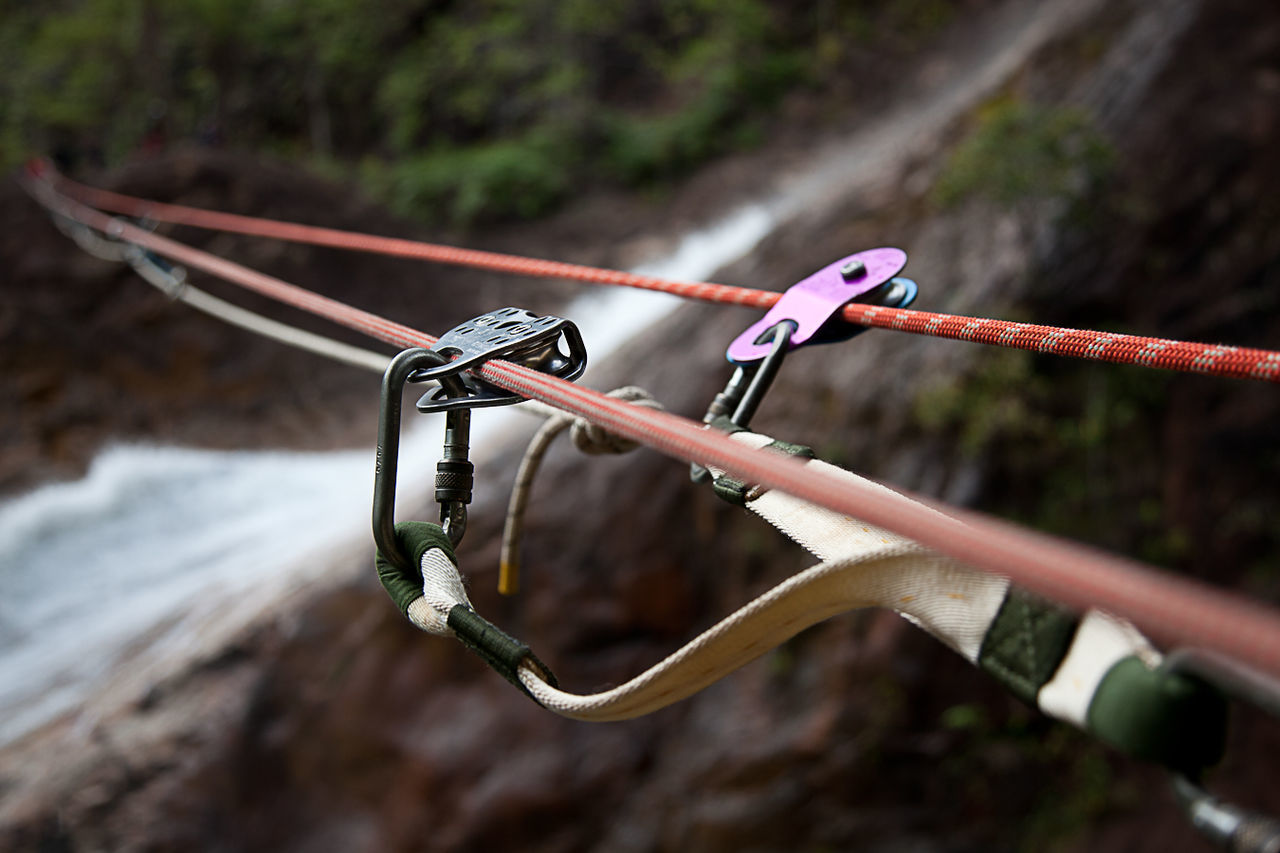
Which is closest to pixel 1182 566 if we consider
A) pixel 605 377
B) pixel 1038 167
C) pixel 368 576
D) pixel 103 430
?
pixel 1038 167

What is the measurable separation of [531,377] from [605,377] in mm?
3919

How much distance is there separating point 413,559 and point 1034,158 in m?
3.85

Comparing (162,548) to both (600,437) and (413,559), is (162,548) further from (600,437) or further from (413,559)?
(413,559)

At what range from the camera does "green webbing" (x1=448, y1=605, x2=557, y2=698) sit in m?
0.75

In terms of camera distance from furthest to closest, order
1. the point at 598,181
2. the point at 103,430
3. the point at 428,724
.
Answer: the point at 598,181 < the point at 103,430 < the point at 428,724

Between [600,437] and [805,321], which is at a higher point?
[805,321]

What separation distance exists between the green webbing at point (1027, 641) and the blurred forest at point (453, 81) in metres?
9.62

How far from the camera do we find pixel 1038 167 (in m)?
3.76

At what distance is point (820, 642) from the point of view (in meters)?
3.69

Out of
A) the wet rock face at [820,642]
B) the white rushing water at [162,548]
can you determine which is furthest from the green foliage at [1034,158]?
the white rushing water at [162,548]

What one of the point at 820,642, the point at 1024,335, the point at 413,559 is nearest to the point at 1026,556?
the point at 1024,335

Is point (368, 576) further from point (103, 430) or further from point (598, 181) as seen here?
point (598, 181)

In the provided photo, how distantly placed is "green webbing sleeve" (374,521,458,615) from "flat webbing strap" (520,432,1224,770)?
15 cm

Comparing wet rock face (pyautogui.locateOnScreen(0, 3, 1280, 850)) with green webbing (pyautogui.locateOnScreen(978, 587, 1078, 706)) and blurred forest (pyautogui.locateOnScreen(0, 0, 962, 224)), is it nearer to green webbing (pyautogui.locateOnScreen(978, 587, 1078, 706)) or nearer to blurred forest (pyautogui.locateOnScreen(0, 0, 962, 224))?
green webbing (pyautogui.locateOnScreen(978, 587, 1078, 706))
